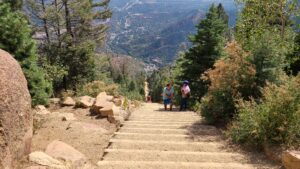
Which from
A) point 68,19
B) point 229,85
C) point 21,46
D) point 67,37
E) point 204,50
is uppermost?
point 68,19

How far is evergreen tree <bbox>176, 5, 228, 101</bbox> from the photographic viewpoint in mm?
19406

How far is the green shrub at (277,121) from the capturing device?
253 inches

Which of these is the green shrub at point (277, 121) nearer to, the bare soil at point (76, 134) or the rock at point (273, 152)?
the rock at point (273, 152)

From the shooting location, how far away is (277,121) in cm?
664


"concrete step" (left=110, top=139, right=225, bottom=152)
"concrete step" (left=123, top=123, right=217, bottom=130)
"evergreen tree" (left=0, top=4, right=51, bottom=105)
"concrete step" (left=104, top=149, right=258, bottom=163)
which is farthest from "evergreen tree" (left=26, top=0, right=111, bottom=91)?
"concrete step" (left=104, top=149, right=258, bottom=163)

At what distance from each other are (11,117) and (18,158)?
0.66 metres

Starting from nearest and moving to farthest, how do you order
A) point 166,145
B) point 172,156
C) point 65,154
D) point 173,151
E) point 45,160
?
point 45,160
point 65,154
point 172,156
point 173,151
point 166,145

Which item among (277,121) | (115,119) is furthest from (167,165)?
(115,119)

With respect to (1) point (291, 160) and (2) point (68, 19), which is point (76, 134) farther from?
(2) point (68, 19)

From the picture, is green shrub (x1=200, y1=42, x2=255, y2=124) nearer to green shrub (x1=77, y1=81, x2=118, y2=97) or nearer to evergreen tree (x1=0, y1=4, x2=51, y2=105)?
evergreen tree (x1=0, y1=4, x2=51, y2=105)

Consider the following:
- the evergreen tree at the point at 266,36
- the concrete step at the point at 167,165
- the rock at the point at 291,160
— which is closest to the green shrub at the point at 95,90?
the evergreen tree at the point at 266,36

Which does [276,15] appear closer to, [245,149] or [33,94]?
[245,149]

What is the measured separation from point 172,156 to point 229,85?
11.3ft

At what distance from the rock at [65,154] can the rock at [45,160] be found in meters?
0.25
